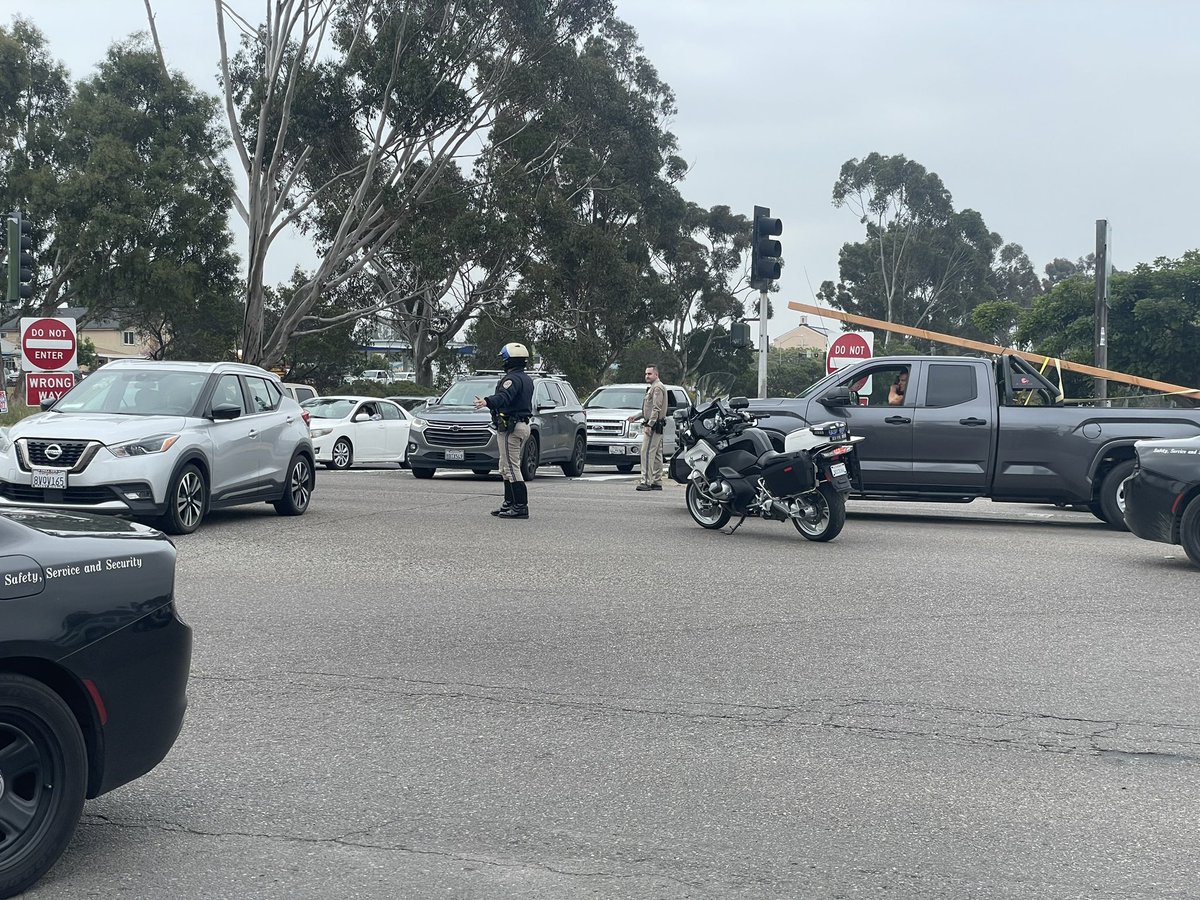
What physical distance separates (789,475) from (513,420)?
11.3ft

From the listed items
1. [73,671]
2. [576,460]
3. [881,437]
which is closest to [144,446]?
[881,437]

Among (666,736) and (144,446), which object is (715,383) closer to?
(144,446)

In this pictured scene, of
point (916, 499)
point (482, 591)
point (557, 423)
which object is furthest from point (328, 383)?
point (482, 591)

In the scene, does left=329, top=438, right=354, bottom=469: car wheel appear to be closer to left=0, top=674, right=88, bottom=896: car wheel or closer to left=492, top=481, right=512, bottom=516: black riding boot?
left=492, top=481, right=512, bottom=516: black riding boot

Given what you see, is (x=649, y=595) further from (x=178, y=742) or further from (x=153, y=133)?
(x=153, y=133)

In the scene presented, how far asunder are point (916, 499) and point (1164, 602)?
6.18 metres

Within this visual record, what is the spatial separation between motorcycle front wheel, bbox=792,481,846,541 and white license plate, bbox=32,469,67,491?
700 centimetres

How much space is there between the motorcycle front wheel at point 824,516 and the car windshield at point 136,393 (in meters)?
6.33

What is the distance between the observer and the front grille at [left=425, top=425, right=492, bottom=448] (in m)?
22.7

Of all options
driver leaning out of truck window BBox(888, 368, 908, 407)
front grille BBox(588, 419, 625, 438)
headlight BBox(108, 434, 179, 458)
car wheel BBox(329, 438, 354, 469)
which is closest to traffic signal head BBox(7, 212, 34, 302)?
car wheel BBox(329, 438, 354, 469)

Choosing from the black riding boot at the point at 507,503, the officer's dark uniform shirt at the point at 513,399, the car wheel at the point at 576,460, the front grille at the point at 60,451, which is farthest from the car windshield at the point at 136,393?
the car wheel at the point at 576,460

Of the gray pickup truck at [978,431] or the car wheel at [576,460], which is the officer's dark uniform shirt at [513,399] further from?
the car wheel at [576,460]

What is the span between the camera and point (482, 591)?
32.8ft

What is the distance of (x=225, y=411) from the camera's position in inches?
544
